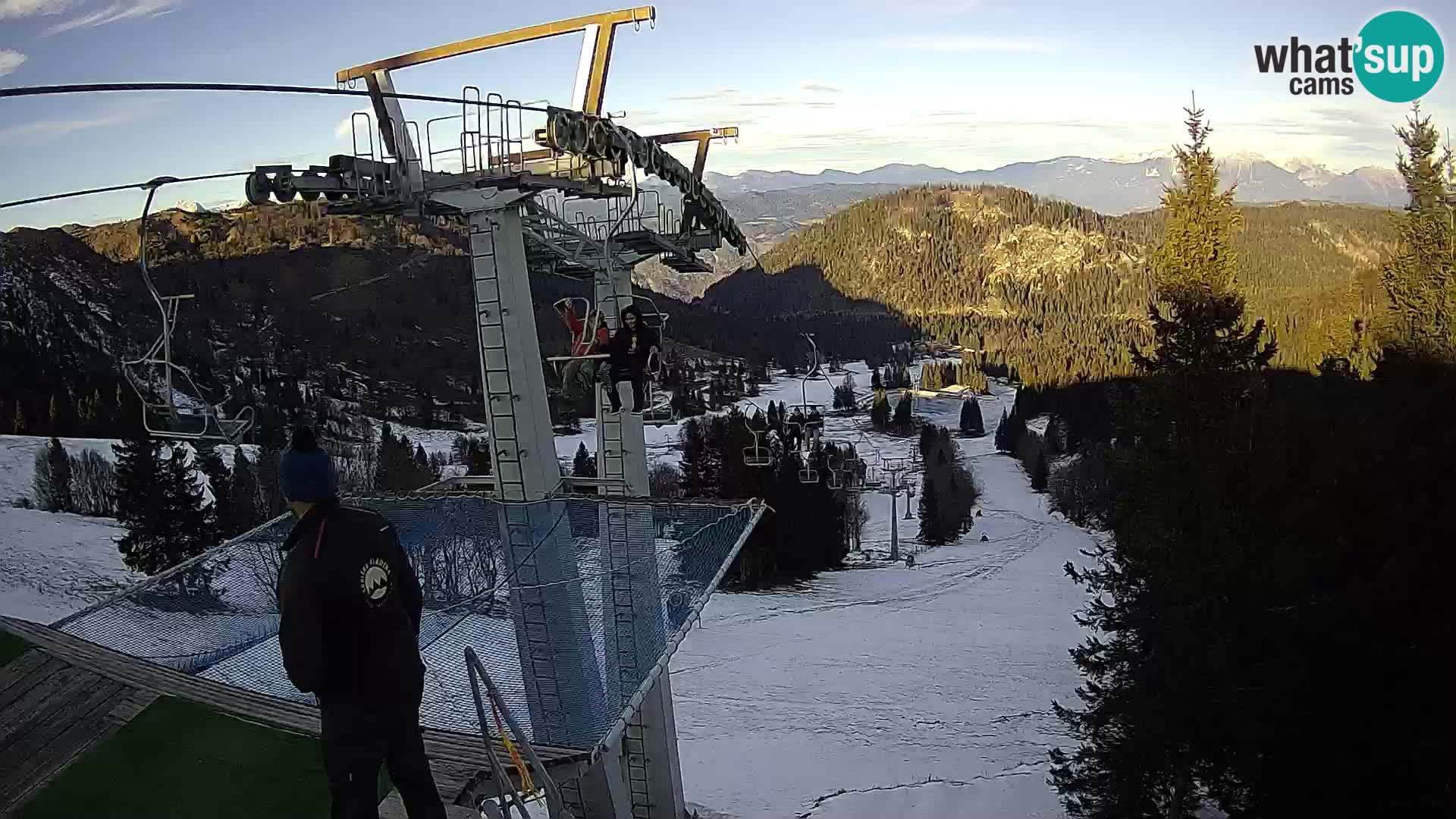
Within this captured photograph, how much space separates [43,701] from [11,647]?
2.85ft

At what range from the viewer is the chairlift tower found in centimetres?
520

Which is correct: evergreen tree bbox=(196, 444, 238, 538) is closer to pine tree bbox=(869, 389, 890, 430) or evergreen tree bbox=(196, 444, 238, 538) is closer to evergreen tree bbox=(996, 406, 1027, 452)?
pine tree bbox=(869, 389, 890, 430)

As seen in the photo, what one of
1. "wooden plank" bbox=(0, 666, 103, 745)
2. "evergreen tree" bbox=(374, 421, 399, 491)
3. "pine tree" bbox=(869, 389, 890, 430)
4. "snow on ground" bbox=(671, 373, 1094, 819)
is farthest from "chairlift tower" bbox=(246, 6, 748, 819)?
"pine tree" bbox=(869, 389, 890, 430)

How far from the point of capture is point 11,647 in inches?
226

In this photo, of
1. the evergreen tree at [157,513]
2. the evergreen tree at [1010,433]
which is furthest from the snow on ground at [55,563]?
the evergreen tree at [1010,433]

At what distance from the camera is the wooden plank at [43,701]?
194 inches

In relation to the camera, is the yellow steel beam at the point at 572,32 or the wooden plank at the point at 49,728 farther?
the yellow steel beam at the point at 572,32

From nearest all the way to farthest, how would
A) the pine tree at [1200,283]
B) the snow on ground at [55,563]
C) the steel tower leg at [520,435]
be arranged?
1. the steel tower leg at [520,435]
2. the pine tree at [1200,283]
3. the snow on ground at [55,563]

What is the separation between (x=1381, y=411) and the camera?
13.1 m

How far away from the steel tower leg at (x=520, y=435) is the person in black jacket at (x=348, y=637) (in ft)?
6.83

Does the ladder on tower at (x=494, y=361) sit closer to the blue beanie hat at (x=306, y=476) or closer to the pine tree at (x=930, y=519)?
the blue beanie hat at (x=306, y=476)

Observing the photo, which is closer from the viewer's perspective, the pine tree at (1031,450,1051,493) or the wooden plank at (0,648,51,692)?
the wooden plank at (0,648,51,692)

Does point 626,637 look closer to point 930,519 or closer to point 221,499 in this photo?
Result: point 221,499

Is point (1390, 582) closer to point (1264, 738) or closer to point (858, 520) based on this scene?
point (1264, 738)
